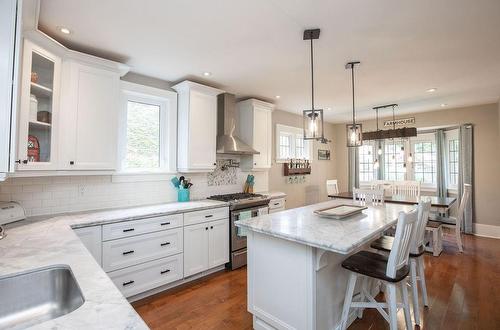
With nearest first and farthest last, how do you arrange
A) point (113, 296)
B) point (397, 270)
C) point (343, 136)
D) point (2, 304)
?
1. point (113, 296)
2. point (2, 304)
3. point (397, 270)
4. point (343, 136)

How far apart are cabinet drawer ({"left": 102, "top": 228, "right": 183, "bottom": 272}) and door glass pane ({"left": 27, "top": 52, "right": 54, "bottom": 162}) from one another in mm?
989

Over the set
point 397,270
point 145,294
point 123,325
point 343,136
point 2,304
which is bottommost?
point 145,294

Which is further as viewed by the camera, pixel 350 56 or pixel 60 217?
pixel 350 56

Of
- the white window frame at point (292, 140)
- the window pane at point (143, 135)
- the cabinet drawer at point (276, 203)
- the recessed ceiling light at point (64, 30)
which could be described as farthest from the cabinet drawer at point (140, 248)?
the white window frame at point (292, 140)

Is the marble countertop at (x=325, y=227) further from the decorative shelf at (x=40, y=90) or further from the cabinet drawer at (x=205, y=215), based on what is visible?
the decorative shelf at (x=40, y=90)

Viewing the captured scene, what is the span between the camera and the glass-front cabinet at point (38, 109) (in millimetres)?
1970

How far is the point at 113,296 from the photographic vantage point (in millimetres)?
939

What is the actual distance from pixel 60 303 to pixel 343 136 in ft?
22.5

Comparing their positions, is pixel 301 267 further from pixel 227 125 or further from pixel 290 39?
pixel 227 125

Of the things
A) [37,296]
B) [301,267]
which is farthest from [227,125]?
[37,296]

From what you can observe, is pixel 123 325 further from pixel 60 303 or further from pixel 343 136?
pixel 343 136

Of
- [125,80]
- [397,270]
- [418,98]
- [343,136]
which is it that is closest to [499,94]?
[418,98]

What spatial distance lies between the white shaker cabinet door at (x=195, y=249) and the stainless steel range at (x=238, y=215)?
0.40 meters

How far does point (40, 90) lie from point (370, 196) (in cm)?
377
